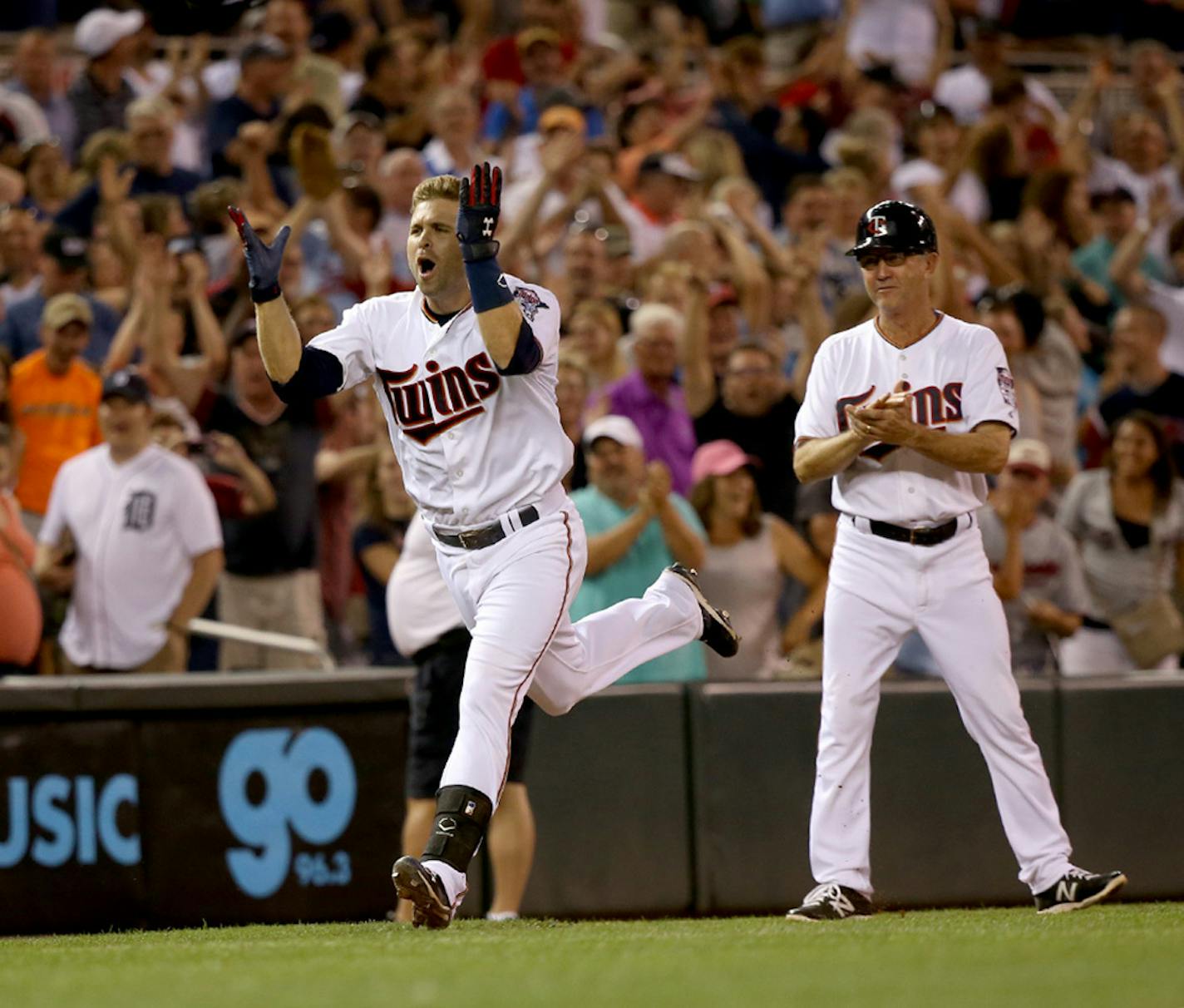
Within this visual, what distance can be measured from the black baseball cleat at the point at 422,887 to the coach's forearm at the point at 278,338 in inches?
Answer: 59.5

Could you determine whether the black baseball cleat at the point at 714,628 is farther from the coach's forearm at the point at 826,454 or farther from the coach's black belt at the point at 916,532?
the coach's black belt at the point at 916,532

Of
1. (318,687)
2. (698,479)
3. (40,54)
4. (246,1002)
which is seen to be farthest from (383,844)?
(40,54)

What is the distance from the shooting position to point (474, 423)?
632 centimetres

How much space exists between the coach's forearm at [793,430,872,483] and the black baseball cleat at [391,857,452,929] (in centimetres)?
187

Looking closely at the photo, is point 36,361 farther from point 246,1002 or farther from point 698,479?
point 246,1002

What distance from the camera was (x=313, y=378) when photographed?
6.26 metres

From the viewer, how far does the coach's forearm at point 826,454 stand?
660 cm

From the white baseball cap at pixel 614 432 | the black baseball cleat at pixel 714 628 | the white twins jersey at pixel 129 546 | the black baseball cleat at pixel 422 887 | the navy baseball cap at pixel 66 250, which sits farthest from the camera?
the navy baseball cap at pixel 66 250

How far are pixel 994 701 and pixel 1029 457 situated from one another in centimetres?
341

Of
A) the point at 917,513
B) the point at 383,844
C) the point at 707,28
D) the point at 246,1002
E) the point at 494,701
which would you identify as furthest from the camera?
the point at 707,28

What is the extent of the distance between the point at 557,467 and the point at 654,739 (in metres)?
2.65


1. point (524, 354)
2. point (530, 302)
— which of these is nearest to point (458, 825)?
point (524, 354)

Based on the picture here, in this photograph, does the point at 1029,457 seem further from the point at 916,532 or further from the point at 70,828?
the point at 70,828

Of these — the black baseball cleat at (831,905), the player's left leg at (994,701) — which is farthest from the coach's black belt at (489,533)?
the black baseball cleat at (831,905)
